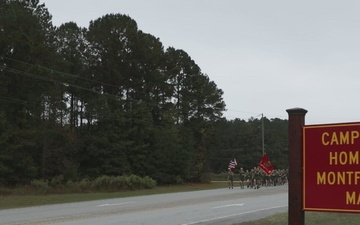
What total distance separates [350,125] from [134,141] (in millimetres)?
50585

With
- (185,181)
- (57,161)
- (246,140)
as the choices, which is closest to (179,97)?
(185,181)

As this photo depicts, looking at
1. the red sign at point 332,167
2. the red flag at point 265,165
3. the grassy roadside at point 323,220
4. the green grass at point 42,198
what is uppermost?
the red sign at point 332,167

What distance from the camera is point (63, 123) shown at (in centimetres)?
5631

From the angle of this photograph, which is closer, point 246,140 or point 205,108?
point 205,108

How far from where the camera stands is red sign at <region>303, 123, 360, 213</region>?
5.92 metres

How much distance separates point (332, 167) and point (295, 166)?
49 centimetres

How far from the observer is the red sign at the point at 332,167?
5.92 metres

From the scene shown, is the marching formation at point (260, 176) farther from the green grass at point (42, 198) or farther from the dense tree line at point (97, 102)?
the dense tree line at point (97, 102)

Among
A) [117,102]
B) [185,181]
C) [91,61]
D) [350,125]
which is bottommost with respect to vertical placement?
[185,181]

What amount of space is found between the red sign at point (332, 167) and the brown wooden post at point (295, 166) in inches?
3.2

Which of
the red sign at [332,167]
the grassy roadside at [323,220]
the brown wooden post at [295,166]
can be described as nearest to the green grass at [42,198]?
the grassy roadside at [323,220]

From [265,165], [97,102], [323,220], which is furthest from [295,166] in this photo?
[97,102]

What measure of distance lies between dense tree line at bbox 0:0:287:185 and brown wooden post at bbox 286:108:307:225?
122 feet

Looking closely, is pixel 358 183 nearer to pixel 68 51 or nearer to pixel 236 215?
pixel 236 215
